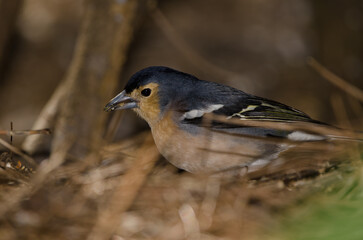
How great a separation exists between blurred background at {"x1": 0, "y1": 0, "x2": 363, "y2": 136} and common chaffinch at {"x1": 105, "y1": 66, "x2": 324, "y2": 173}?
1.80 metres

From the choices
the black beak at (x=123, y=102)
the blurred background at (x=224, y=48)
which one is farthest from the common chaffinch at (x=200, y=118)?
the blurred background at (x=224, y=48)

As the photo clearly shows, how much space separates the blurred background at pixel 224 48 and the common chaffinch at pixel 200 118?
180cm

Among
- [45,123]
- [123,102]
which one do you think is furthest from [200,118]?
[45,123]

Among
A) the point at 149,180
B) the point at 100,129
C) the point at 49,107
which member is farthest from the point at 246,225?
the point at 49,107

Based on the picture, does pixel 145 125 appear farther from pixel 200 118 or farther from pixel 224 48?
pixel 200 118

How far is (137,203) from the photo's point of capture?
83.0 inches

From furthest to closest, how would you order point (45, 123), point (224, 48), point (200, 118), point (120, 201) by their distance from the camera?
point (224, 48) → point (45, 123) → point (200, 118) → point (120, 201)

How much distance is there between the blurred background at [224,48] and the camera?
18.8 feet

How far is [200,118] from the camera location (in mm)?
3016

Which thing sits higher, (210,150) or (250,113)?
(250,113)

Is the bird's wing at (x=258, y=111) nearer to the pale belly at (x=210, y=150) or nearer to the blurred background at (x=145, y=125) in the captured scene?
the pale belly at (x=210, y=150)

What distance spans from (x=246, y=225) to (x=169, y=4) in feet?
20.4

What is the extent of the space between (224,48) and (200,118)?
4424 millimetres

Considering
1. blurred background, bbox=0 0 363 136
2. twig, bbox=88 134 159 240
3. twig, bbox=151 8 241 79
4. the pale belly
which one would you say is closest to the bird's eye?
the pale belly
